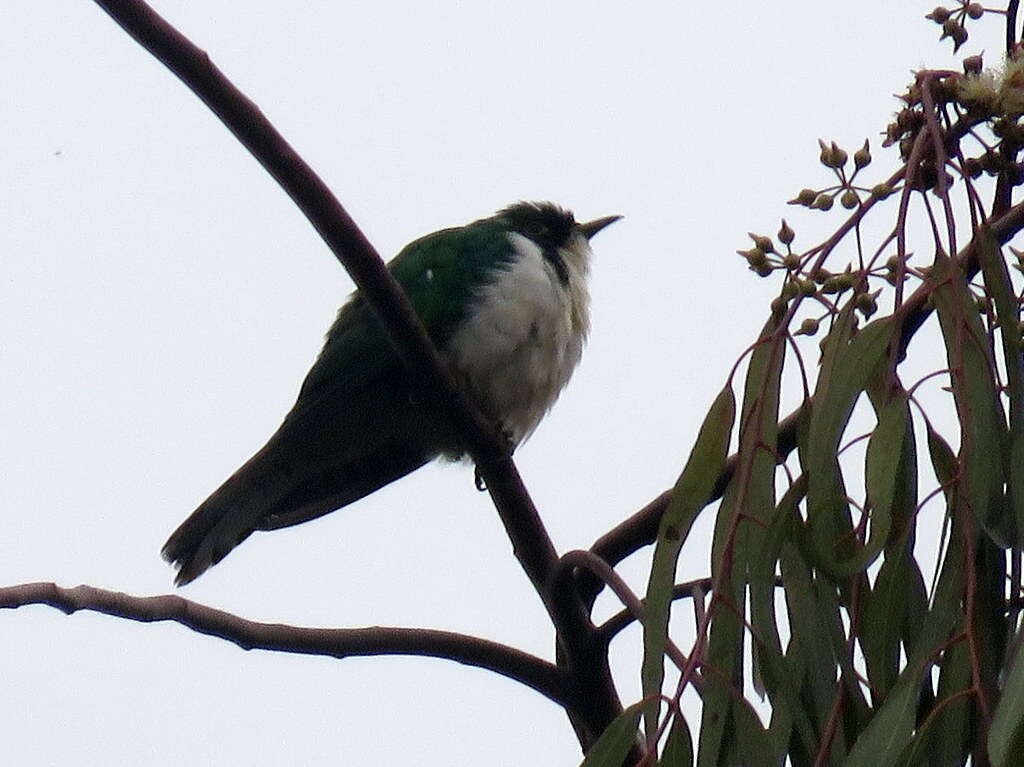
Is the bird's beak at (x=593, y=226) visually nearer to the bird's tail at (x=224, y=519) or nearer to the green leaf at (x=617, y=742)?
the bird's tail at (x=224, y=519)

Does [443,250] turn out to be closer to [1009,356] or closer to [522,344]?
[522,344]

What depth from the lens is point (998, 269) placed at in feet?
7.51

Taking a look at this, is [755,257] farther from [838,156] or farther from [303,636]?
[303,636]

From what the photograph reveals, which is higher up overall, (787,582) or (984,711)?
(787,582)

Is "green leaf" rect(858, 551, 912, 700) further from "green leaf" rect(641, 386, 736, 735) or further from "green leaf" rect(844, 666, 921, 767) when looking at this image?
"green leaf" rect(641, 386, 736, 735)

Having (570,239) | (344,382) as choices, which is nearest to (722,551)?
(344,382)

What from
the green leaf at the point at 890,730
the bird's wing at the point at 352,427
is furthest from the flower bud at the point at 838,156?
the bird's wing at the point at 352,427

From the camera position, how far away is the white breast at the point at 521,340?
4180 millimetres

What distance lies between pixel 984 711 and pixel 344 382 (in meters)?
2.42

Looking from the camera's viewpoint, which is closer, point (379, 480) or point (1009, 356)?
point (1009, 356)

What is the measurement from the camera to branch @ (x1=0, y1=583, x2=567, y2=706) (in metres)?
2.35

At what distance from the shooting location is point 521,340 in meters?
4.24

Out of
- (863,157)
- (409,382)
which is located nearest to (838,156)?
(863,157)

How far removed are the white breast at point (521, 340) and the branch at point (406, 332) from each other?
98 cm
